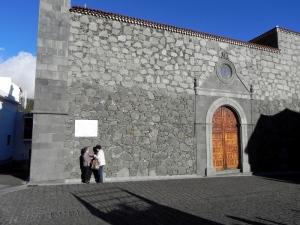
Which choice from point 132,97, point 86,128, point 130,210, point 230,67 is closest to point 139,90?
point 132,97

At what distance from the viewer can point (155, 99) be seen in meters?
11.0

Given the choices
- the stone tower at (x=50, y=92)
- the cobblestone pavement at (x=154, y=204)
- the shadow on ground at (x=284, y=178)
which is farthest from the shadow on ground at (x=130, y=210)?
the shadow on ground at (x=284, y=178)

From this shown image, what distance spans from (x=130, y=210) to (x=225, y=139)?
717 cm

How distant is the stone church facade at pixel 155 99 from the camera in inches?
376

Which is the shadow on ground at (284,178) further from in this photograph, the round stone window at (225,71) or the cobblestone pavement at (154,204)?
the round stone window at (225,71)

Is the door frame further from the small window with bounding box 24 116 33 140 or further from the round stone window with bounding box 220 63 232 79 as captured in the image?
the small window with bounding box 24 116 33 140

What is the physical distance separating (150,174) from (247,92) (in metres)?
5.46

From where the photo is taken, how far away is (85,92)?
9.91 m

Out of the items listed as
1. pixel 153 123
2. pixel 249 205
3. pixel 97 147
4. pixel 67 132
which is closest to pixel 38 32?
pixel 67 132

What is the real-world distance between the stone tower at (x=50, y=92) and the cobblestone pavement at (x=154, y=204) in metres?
0.84

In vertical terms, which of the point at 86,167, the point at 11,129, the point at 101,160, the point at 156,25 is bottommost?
the point at 86,167

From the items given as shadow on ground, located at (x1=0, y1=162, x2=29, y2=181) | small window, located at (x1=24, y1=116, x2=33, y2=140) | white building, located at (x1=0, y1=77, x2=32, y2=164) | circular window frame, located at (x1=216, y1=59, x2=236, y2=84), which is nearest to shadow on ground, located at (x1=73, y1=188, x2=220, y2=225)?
shadow on ground, located at (x1=0, y1=162, x2=29, y2=181)

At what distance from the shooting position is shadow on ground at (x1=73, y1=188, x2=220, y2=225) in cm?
518

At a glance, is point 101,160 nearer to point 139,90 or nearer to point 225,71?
point 139,90
